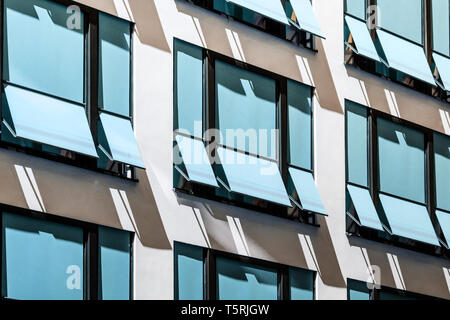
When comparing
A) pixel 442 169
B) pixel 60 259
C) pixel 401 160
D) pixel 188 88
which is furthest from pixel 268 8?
pixel 60 259

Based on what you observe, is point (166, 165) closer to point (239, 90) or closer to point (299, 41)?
point (239, 90)

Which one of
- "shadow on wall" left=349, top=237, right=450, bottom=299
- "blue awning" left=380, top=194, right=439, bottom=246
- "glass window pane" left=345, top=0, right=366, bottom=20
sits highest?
"glass window pane" left=345, top=0, right=366, bottom=20

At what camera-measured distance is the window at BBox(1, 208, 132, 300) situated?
2536 centimetres

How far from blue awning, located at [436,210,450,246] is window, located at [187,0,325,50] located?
17.0ft

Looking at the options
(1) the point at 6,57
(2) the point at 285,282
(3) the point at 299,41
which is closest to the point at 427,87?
(3) the point at 299,41

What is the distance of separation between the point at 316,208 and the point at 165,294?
15.0 ft

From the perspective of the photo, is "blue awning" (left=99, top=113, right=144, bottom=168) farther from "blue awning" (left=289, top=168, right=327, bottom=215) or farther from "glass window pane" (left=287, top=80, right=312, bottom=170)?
"glass window pane" (left=287, top=80, right=312, bottom=170)

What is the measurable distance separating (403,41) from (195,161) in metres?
7.68

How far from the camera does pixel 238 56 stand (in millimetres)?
30281

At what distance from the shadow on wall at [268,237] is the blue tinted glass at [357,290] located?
275 mm

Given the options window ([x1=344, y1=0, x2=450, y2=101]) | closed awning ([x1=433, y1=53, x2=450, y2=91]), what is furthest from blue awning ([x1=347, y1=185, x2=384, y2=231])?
closed awning ([x1=433, y1=53, x2=450, y2=91])

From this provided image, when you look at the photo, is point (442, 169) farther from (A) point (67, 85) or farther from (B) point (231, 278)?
(A) point (67, 85)

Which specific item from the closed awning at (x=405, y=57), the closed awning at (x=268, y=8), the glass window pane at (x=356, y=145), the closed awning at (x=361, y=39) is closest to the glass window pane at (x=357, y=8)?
the closed awning at (x=361, y=39)
